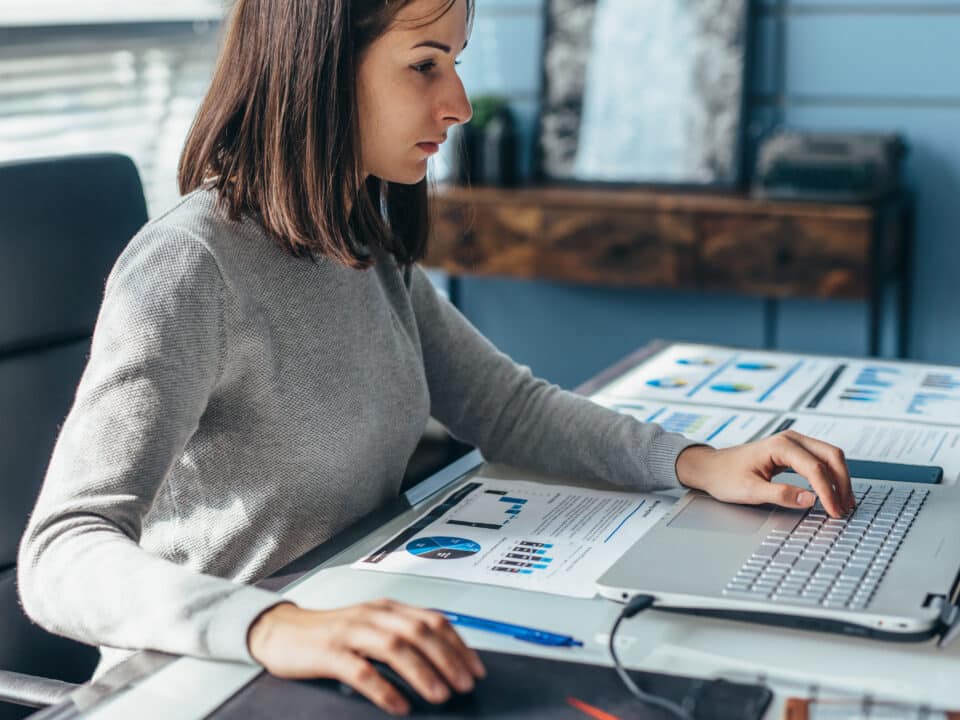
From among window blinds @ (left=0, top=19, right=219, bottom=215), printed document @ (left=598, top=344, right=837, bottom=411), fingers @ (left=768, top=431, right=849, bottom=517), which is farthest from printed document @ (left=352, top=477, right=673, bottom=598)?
window blinds @ (left=0, top=19, right=219, bottom=215)

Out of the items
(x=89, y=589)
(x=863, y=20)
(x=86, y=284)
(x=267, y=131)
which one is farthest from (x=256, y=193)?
(x=863, y=20)

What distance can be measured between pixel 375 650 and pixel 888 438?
78 cm

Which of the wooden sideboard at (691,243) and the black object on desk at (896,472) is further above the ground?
the black object on desk at (896,472)

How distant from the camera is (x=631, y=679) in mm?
837

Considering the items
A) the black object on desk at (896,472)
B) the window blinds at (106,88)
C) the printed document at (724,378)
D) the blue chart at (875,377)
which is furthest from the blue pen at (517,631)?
the window blinds at (106,88)

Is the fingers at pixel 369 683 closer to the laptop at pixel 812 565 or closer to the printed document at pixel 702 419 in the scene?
the laptop at pixel 812 565

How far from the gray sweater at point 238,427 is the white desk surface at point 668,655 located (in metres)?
0.05

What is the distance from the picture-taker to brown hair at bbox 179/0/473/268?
1.13 m

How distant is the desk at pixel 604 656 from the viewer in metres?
0.82

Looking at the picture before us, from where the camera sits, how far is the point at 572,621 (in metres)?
0.94

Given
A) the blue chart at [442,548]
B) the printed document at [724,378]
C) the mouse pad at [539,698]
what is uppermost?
the mouse pad at [539,698]

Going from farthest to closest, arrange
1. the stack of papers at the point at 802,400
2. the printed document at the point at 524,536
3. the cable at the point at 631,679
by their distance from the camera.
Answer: the stack of papers at the point at 802,400 < the printed document at the point at 524,536 < the cable at the point at 631,679

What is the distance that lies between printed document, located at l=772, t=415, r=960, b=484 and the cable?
1.49 ft

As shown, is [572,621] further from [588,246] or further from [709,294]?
[709,294]
